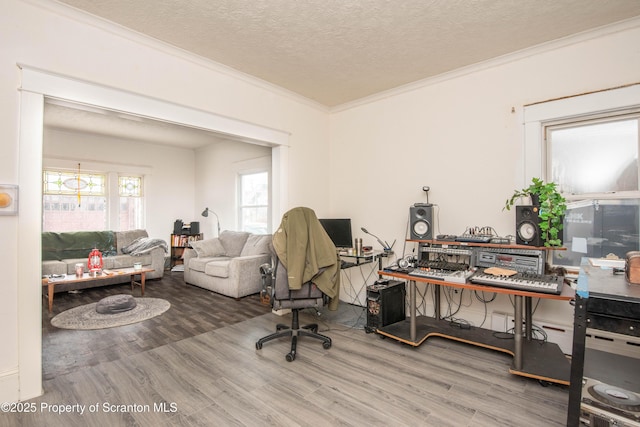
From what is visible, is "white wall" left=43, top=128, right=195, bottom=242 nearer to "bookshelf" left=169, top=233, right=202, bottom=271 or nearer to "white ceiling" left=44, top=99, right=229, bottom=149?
"white ceiling" left=44, top=99, right=229, bottom=149

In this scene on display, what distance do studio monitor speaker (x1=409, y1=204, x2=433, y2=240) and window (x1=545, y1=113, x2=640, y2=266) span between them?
1.10 meters

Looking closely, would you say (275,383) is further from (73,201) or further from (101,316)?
(73,201)

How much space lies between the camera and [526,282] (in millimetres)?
2240

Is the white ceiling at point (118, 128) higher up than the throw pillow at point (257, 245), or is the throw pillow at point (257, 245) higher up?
the white ceiling at point (118, 128)

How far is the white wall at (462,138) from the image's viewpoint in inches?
104

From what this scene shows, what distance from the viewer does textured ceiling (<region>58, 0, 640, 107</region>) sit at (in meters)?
2.25

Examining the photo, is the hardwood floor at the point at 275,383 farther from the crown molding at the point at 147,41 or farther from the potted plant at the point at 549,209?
the crown molding at the point at 147,41

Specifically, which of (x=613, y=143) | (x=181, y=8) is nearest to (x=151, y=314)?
(x=181, y=8)

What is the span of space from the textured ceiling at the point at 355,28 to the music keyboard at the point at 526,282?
6.57ft

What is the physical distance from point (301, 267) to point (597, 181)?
8.76 feet

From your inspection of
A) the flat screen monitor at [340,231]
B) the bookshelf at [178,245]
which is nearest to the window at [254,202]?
the bookshelf at [178,245]

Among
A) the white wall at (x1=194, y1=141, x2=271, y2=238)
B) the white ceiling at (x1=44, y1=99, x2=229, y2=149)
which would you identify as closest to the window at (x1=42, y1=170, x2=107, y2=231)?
the white ceiling at (x1=44, y1=99, x2=229, y2=149)

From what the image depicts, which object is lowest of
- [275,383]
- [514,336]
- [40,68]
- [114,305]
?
[275,383]

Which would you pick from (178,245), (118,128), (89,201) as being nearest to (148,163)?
(118,128)
